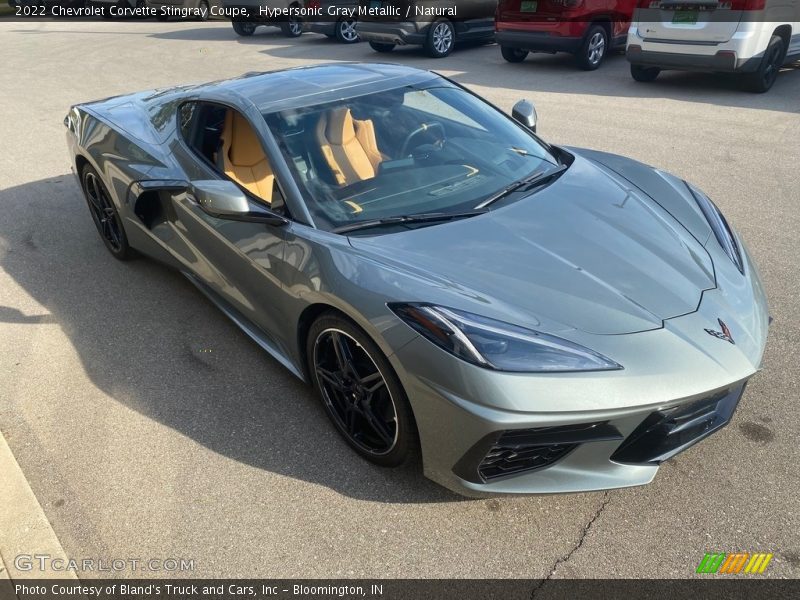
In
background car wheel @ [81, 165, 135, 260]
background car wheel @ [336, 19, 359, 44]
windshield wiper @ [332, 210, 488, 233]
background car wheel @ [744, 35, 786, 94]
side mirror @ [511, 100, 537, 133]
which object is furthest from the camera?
background car wheel @ [336, 19, 359, 44]

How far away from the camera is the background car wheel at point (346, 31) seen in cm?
1499

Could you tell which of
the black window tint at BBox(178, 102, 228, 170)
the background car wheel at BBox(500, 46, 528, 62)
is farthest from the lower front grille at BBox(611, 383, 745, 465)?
the background car wheel at BBox(500, 46, 528, 62)

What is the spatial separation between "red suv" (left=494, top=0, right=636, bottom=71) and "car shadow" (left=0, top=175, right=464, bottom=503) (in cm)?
778

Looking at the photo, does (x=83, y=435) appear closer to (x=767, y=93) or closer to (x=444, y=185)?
(x=444, y=185)

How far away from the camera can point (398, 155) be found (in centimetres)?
337

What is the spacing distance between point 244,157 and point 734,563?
2.88 m

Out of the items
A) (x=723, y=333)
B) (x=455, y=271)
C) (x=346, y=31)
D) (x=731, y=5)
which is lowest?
(x=346, y=31)

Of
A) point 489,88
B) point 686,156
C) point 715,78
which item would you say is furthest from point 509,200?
point 715,78

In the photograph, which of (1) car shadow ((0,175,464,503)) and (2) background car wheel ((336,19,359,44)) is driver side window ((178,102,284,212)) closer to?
(1) car shadow ((0,175,464,503))

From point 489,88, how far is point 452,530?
27.4ft

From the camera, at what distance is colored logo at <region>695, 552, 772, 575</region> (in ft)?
7.70

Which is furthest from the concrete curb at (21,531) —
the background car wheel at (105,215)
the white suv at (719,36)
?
the white suv at (719,36)

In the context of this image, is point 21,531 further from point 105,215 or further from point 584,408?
point 105,215

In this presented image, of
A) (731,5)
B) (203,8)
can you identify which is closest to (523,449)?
(731,5)
